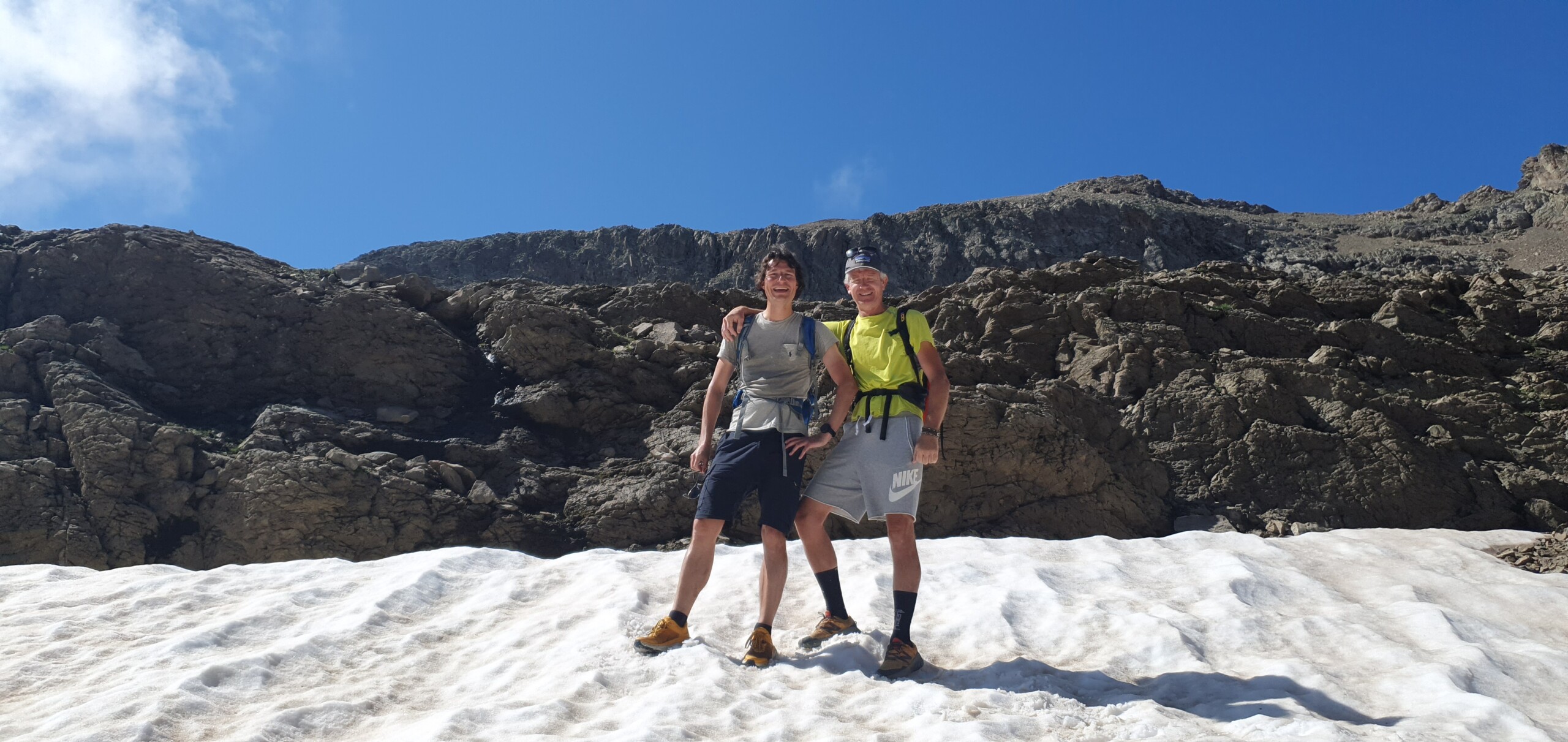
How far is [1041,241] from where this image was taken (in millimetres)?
52250

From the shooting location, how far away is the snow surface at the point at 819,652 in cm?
382

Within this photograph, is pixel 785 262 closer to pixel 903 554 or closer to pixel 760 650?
pixel 903 554

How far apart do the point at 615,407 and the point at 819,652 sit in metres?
7.77

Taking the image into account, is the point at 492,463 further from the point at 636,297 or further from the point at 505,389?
the point at 636,297

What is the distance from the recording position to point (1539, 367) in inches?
478

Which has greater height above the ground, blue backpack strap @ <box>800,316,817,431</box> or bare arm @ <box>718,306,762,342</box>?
bare arm @ <box>718,306,762,342</box>

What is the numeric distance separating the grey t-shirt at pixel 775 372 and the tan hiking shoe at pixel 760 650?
0.97m

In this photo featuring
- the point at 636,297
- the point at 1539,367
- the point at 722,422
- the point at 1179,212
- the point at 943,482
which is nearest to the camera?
the point at 943,482

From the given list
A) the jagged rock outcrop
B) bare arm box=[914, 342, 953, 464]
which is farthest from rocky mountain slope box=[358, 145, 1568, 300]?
bare arm box=[914, 342, 953, 464]

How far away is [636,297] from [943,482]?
7200mm

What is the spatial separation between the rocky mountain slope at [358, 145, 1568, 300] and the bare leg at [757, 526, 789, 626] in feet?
146

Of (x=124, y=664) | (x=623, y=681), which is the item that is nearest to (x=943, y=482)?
(x=623, y=681)

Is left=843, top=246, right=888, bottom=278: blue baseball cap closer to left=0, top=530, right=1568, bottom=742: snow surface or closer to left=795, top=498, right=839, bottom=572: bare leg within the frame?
left=795, top=498, right=839, bottom=572: bare leg

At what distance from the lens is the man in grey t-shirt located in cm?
466
